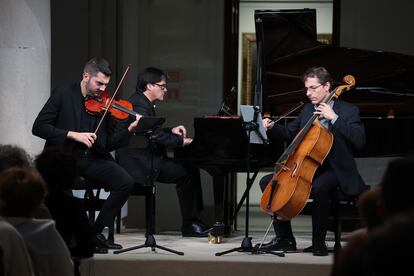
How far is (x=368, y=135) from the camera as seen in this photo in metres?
6.57

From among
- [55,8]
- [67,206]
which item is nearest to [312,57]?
[55,8]

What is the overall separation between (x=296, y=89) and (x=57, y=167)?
11.0 ft

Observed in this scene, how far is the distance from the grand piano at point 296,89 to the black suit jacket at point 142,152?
0.41 feet

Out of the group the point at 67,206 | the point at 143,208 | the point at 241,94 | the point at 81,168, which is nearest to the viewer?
the point at 67,206

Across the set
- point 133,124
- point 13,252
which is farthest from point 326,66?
point 13,252

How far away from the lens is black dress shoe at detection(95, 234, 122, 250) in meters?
6.13

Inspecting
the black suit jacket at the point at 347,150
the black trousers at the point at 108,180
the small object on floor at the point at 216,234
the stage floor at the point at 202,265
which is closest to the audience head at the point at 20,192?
the stage floor at the point at 202,265

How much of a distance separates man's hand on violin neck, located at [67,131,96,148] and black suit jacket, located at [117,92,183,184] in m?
0.78

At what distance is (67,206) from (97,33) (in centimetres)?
452

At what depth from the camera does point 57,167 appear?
3.95 m

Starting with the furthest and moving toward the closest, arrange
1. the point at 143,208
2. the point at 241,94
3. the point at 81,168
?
the point at 241,94 → the point at 143,208 → the point at 81,168

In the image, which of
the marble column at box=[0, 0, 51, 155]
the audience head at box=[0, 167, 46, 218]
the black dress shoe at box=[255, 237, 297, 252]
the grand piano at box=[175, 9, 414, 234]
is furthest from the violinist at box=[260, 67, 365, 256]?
the audience head at box=[0, 167, 46, 218]

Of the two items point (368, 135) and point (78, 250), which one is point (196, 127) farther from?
point (78, 250)

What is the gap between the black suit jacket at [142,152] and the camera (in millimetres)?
6805
